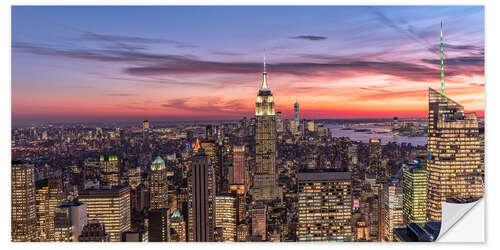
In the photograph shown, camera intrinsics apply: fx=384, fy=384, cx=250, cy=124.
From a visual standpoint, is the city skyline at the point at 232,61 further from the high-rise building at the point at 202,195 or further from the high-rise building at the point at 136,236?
the high-rise building at the point at 202,195

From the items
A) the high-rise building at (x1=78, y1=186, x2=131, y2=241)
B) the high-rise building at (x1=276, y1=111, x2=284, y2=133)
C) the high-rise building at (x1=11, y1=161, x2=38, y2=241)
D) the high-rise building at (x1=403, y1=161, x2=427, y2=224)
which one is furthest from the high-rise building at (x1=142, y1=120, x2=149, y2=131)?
the high-rise building at (x1=403, y1=161, x2=427, y2=224)

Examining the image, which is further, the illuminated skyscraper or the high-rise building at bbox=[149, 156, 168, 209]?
the high-rise building at bbox=[149, 156, 168, 209]

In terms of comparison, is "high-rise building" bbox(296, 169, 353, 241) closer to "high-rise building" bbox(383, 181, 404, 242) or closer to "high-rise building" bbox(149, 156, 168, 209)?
"high-rise building" bbox(383, 181, 404, 242)

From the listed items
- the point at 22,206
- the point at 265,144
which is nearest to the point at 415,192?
the point at 265,144
